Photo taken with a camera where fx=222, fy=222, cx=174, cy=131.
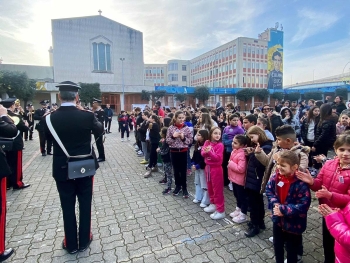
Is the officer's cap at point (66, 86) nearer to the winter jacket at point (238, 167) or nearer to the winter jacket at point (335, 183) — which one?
the winter jacket at point (238, 167)

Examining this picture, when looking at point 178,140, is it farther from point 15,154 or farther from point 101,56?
point 101,56

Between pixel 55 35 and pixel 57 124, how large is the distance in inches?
1762

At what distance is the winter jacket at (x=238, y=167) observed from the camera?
340 cm

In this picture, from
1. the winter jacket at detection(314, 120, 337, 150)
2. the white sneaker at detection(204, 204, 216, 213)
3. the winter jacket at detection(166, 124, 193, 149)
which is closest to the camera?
the white sneaker at detection(204, 204, 216, 213)

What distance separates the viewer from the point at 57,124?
8.89ft

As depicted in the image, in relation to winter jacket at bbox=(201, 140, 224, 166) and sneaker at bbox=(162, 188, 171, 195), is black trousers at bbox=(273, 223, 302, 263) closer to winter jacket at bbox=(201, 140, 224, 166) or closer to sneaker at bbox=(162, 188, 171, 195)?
winter jacket at bbox=(201, 140, 224, 166)

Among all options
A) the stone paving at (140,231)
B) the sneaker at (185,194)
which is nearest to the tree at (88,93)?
the stone paving at (140,231)

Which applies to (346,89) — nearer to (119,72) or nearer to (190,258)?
(119,72)

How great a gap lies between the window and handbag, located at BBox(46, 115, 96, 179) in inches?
1740

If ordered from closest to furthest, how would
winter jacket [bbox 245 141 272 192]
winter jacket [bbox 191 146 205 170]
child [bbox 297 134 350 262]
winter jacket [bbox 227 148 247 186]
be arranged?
child [bbox 297 134 350 262] < winter jacket [bbox 245 141 272 192] < winter jacket [bbox 227 148 247 186] < winter jacket [bbox 191 146 205 170]

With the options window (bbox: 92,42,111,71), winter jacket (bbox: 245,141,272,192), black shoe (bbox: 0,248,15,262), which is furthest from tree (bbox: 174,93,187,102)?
black shoe (bbox: 0,248,15,262)

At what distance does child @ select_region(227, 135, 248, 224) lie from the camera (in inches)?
135

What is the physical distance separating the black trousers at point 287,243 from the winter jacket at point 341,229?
0.53 m

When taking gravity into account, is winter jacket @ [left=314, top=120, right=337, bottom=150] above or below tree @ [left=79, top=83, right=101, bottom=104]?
below
